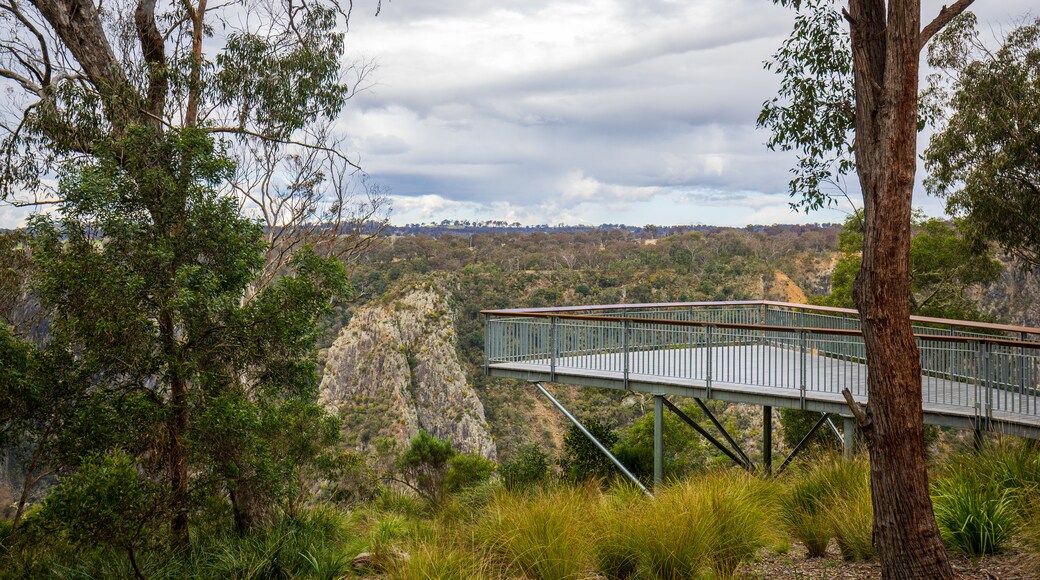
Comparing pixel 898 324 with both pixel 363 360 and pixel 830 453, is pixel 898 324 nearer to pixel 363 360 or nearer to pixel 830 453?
pixel 830 453

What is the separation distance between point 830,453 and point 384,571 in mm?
5304

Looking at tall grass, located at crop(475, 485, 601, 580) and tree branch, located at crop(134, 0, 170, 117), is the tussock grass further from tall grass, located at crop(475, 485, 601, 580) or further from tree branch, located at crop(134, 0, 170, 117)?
tree branch, located at crop(134, 0, 170, 117)

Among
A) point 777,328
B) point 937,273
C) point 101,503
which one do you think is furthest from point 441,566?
point 937,273

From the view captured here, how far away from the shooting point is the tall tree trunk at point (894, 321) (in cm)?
471

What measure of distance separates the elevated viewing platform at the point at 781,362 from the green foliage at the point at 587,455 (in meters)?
2.21

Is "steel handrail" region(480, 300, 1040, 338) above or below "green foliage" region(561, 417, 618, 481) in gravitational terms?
above

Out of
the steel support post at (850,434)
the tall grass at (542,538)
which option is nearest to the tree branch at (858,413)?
the tall grass at (542,538)

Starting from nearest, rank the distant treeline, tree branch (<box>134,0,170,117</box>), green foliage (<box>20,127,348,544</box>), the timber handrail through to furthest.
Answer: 1. green foliage (<box>20,127,348,544</box>)
2. the timber handrail
3. tree branch (<box>134,0,170,117</box>)
4. the distant treeline

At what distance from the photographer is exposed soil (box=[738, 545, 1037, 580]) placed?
4.96m

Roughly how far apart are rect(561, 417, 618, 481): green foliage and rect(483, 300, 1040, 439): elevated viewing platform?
2209 millimetres

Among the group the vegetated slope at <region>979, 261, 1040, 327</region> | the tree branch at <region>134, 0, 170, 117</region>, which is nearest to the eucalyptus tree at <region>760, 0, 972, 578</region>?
the tree branch at <region>134, 0, 170, 117</region>

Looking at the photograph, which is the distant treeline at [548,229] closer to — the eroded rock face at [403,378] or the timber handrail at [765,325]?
the eroded rock face at [403,378]

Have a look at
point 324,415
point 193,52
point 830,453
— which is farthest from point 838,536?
point 193,52

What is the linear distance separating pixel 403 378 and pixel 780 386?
118 feet
